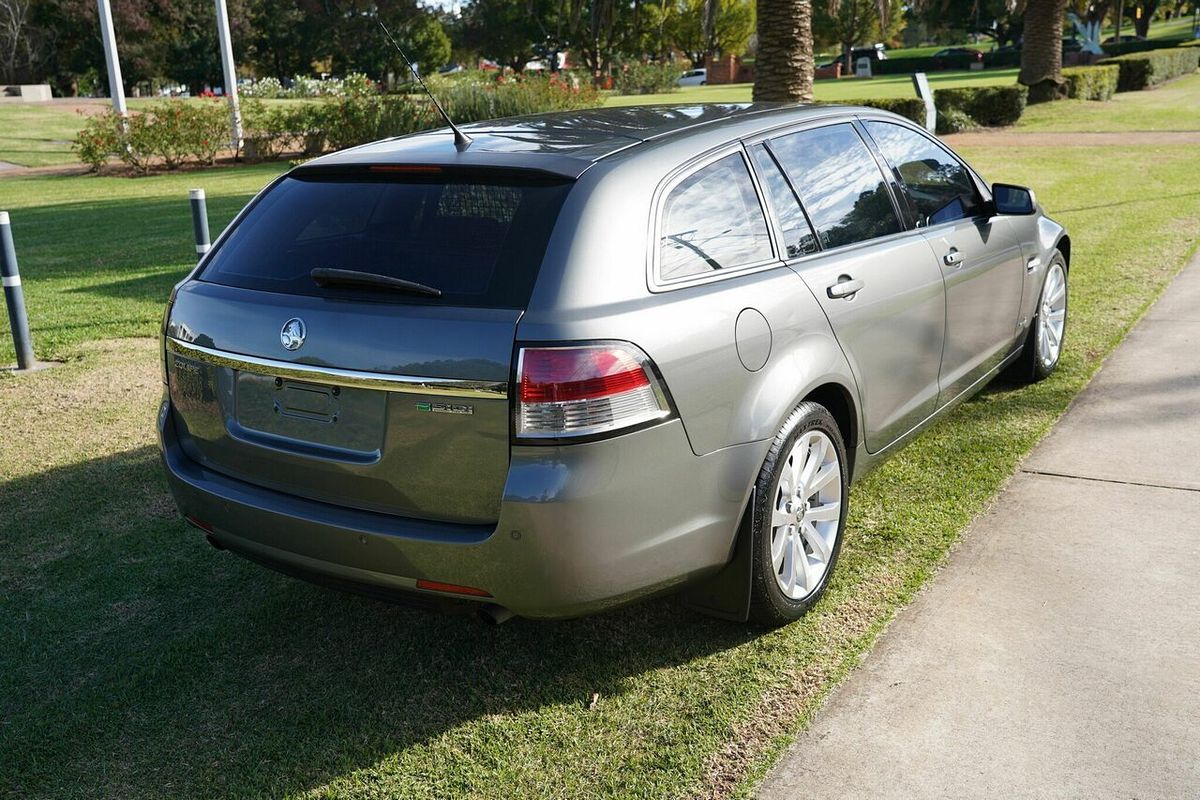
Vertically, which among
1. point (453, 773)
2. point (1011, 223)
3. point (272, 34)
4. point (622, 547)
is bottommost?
point (453, 773)

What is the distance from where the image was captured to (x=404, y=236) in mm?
3314

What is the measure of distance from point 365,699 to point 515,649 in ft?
1.77

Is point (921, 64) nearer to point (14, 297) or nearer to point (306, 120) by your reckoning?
point (306, 120)

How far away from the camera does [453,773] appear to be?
9.98 feet

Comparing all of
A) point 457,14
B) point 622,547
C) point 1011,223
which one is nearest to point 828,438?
point 622,547

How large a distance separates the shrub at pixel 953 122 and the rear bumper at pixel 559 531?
25476 millimetres

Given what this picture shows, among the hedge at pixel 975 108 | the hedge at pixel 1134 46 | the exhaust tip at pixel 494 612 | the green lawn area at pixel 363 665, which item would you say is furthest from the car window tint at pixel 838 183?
the hedge at pixel 1134 46

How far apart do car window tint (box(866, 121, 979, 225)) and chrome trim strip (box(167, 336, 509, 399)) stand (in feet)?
8.11

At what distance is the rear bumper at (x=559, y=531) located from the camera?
2.91 m

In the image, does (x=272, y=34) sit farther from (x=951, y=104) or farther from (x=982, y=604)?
(x=982, y=604)

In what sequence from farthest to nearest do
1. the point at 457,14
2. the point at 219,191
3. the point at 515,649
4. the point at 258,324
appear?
the point at 457,14
the point at 219,191
the point at 515,649
the point at 258,324

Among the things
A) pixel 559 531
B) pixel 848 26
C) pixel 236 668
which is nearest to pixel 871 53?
pixel 848 26

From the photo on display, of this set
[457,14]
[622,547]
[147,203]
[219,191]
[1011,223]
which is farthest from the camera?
[457,14]

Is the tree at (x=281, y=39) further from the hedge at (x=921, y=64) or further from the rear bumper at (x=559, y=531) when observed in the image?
the rear bumper at (x=559, y=531)
